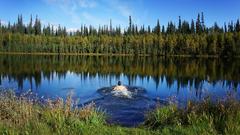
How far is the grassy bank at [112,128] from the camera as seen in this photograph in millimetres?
11844

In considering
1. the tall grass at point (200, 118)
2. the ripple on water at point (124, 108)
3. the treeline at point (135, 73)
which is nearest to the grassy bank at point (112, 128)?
the tall grass at point (200, 118)

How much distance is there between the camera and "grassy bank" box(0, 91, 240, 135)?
38.9 feet

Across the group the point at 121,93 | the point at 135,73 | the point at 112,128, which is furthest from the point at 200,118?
the point at 135,73

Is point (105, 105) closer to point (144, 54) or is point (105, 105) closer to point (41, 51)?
point (144, 54)

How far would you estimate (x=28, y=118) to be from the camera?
13.2 meters

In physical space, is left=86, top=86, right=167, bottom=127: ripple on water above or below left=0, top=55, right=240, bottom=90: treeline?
below

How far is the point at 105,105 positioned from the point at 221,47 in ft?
455

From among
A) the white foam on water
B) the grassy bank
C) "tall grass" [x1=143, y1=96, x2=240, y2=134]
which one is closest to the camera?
the grassy bank

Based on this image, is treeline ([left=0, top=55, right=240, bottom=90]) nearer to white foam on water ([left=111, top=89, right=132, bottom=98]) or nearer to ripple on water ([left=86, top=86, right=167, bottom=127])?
ripple on water ([left=86, top=86, right=167, bottom=127])

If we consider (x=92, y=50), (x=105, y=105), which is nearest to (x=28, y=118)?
(x=105, y=105)

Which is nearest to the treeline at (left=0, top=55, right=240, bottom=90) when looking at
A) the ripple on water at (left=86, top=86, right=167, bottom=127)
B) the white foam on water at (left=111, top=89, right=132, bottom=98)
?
the ripple on water at (left=86, top=86, right=167, bottom=127)

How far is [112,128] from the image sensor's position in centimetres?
1398

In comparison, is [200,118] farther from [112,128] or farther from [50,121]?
[50,121]

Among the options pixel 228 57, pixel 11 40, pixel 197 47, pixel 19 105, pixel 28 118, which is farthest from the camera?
pixel 11 40
